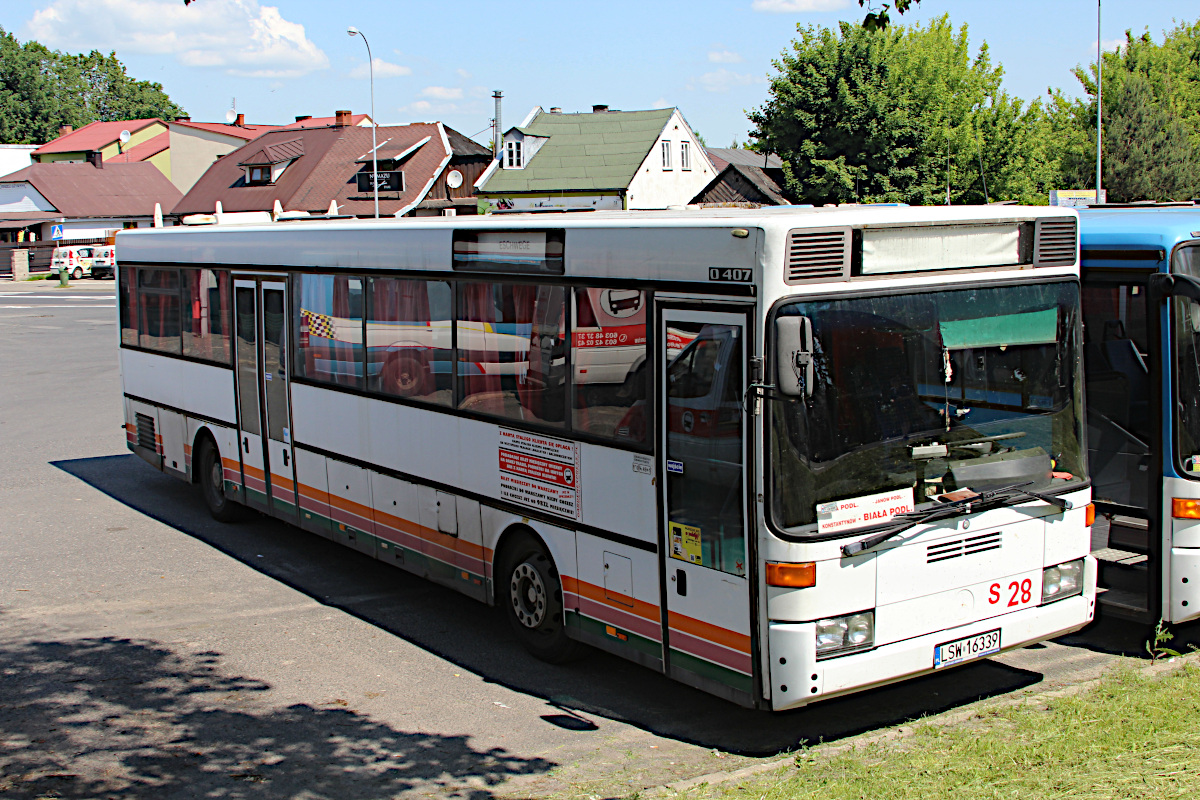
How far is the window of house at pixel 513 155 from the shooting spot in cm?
7138

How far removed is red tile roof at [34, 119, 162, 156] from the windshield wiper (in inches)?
3945

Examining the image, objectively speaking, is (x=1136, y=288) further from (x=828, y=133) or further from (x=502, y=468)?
(x=828, y=133)

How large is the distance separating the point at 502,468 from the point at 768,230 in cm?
306

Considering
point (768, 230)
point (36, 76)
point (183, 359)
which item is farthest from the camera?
point (36, 76)

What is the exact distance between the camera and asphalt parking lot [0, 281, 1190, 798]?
6.39 metres

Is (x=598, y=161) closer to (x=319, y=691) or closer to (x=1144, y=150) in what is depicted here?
(x=1144, y=150)

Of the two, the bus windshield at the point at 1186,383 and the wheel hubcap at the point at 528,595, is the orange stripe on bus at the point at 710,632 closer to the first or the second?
the wheel hubcap at the point at 528,595

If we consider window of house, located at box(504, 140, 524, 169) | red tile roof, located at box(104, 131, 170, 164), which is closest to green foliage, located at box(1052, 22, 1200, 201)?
window of house, located at box(504, 140, 524, 169)

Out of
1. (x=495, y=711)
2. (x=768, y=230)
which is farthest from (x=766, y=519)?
(x=495, y=711)

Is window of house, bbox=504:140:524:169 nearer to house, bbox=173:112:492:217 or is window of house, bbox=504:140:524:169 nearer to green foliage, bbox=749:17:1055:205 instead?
house, bbox=173:112:492:217

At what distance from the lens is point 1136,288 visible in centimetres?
777

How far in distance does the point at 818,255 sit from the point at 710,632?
2121mm

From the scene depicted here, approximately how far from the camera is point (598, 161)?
7044cm

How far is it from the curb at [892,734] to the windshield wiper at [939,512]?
3.50 ft
